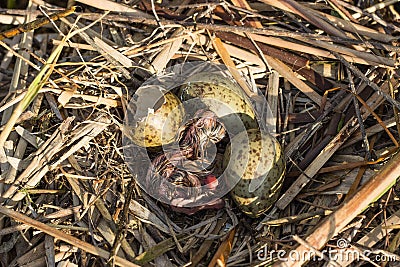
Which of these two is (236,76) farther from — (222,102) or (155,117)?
(155,117)

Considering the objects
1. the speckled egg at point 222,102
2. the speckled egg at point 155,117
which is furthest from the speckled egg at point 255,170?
the speckled egg at point 155,117

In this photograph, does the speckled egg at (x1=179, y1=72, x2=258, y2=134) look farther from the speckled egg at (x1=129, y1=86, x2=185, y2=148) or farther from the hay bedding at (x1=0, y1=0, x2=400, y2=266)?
the hay bedding at (x1=0, y1=0, x2=400, y2=266)

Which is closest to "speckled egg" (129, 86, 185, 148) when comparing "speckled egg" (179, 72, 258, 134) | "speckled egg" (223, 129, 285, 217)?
"speckled egg" (179, 72, 258, 134)

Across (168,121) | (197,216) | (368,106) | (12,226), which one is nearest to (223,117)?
(168,121)

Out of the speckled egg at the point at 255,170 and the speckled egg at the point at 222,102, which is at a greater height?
the speckled egg at the point at 222,102

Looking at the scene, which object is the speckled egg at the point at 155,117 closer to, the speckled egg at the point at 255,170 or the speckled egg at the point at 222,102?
the speckled egg at the point at 222,102
